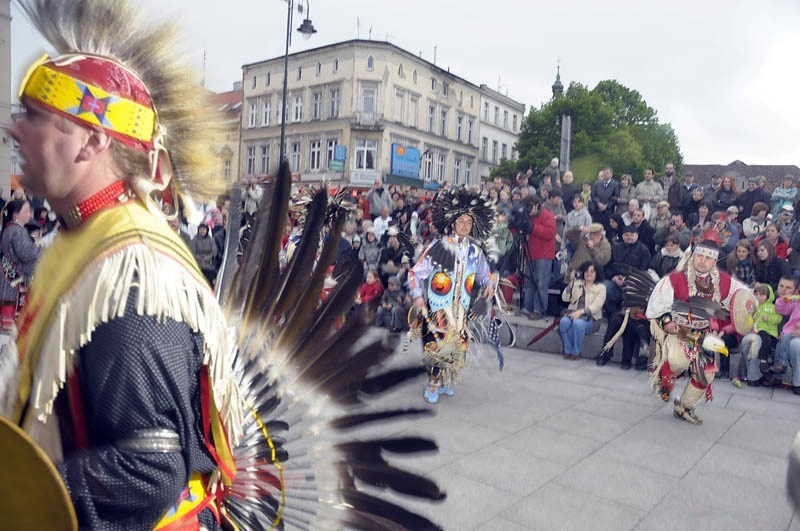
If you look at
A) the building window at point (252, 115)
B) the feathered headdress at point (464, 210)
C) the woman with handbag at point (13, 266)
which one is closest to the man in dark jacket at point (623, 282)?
the feathered headdress at point (464, 210)

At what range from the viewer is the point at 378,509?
5.62ft

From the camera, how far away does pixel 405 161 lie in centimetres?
4091

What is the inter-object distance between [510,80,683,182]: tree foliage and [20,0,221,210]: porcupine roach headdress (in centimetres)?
3501

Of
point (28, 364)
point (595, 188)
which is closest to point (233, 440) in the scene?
point (28, 364)

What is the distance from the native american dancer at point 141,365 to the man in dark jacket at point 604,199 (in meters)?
9.93

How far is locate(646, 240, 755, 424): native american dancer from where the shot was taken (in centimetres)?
556

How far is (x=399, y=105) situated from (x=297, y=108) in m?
6.81

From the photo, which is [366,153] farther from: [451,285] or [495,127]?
[451,285]

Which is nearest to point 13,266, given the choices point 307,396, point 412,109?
point 307,396

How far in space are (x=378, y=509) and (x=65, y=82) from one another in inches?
51.1

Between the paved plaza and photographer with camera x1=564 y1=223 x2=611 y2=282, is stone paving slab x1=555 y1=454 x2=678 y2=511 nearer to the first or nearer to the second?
the paved plaza

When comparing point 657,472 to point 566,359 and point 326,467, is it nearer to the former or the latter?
point 326,467

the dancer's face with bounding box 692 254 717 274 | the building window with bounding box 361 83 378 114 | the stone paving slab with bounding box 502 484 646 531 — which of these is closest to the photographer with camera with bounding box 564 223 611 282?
the dancer's face with bounding box 692 254 717 274

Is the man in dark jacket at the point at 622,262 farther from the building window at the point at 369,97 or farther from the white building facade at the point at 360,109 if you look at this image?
the building window at the point at 369,97
